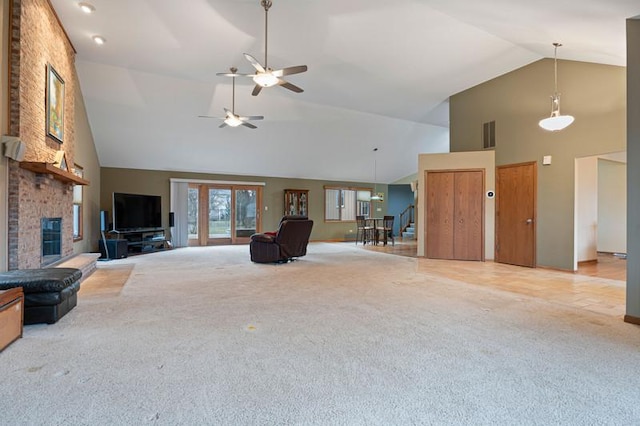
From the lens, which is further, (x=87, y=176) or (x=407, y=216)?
(x=407, y=216)

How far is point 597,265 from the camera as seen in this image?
22.1 feet

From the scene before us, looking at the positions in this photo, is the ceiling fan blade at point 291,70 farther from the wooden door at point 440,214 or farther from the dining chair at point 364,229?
the dining chair at point 364,229

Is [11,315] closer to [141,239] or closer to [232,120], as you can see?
[232,120]

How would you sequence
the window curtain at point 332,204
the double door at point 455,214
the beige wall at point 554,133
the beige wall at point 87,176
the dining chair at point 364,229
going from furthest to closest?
1. the window curtain at point 332,204
2. the dining chair at point 364,229
3. the double door at point 455,214
4. the beige wall at point 87,176
5. the beige wall at point 554,133

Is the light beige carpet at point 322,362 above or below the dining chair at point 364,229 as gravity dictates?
below

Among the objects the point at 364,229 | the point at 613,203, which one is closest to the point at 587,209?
the point at 613,203

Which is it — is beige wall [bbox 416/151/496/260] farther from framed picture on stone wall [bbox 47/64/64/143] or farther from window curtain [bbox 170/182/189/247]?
window curtain [bbox 170/182/189/247]

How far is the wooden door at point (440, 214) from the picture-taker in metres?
7.61

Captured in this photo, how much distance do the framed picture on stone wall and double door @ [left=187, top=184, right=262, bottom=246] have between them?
555cm

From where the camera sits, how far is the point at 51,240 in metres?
5.08

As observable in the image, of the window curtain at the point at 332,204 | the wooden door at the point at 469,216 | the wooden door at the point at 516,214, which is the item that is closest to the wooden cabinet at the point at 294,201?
the window curtain at the point at 332,204

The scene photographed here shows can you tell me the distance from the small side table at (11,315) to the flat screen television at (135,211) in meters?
5.99

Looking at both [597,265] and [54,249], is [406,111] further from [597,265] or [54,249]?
[54,249]

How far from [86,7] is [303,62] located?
10.8ft
